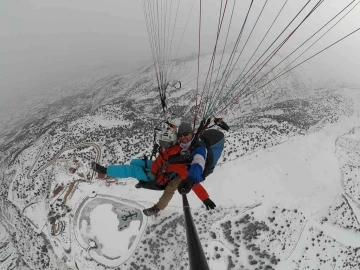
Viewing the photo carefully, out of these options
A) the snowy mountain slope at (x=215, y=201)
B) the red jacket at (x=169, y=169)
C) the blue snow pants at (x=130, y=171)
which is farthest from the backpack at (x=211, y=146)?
the snowy mountain slope at (x=215, y=201)

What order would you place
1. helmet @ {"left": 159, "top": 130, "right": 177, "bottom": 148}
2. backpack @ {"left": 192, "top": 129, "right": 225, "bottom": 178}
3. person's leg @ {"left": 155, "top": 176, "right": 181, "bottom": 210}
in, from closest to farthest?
1. helmet @ {"left": 159, "top": 130, "right": 177, "bottom": 148}
2. backpack @ {"left": 192, "top": 129, "right": 225, "bottom": 178}
3. person's leg @ {"left": 155, "top": 176, "right": 181, "bottom": 210}

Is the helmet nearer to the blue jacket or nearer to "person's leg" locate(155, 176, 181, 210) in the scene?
the blue jacket

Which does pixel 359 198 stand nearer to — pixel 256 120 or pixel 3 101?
pixel 256 120

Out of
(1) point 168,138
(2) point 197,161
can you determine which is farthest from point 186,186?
(1) point 168,138

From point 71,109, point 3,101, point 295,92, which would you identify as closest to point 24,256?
point 71,109

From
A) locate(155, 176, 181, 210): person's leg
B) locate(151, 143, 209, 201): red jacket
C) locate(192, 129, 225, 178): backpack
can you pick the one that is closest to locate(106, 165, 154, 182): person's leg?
locate(151, 143, 209, 201): red jacket

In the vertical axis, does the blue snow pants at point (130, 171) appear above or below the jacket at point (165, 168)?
below

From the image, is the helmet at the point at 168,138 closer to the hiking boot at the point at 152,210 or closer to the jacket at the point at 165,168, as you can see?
the jacket at the point at 165,168
